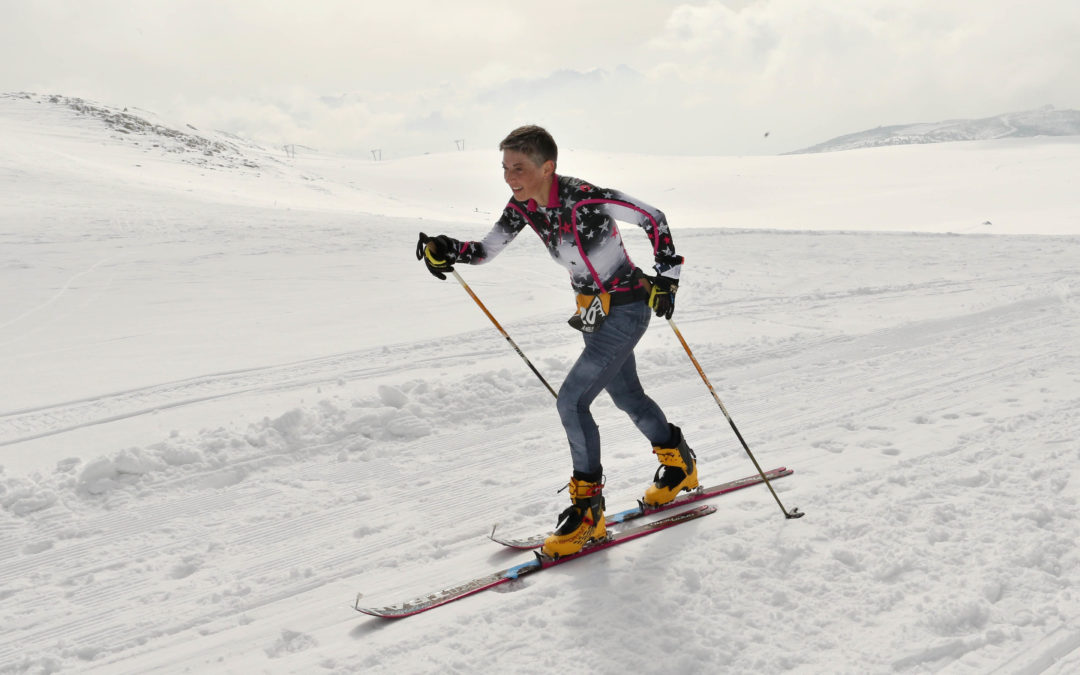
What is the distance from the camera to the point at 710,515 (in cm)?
412

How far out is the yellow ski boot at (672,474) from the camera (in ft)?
13.9

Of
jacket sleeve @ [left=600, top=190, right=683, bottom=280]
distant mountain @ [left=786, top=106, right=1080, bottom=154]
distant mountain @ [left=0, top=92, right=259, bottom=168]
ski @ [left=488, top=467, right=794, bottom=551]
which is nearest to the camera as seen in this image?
jacket sleeve @ [left=600, top=190, right=683, bottom=280]

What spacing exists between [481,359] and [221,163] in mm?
28847

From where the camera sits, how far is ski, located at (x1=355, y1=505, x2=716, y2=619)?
3.26 m

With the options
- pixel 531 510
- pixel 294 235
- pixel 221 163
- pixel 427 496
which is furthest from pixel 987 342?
pixel 221 163

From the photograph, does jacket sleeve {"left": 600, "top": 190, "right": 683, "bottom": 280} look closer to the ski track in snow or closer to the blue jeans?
the blue jeans

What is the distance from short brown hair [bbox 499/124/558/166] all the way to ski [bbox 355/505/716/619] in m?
2.02

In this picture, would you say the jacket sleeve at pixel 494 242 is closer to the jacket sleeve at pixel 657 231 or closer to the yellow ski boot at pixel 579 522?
the jacket sleeve at pixel 657 231

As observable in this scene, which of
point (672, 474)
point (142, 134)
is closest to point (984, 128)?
point (142, 134)

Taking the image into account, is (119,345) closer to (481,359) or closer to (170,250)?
(481,359)

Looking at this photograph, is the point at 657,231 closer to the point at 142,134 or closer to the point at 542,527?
the point at 542,527

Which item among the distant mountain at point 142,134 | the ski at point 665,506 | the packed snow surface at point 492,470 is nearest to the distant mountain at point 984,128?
the distant mountain at point 142,134

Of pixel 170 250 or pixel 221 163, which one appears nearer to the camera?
pixel 170 250

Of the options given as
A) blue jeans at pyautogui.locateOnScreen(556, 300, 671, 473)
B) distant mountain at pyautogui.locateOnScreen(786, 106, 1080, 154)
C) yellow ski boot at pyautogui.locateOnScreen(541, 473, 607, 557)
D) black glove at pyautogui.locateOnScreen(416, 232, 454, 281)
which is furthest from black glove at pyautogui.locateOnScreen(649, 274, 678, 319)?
distant mountain at pyautogui.locateOnScreen(786, 106, 1080, 154)
